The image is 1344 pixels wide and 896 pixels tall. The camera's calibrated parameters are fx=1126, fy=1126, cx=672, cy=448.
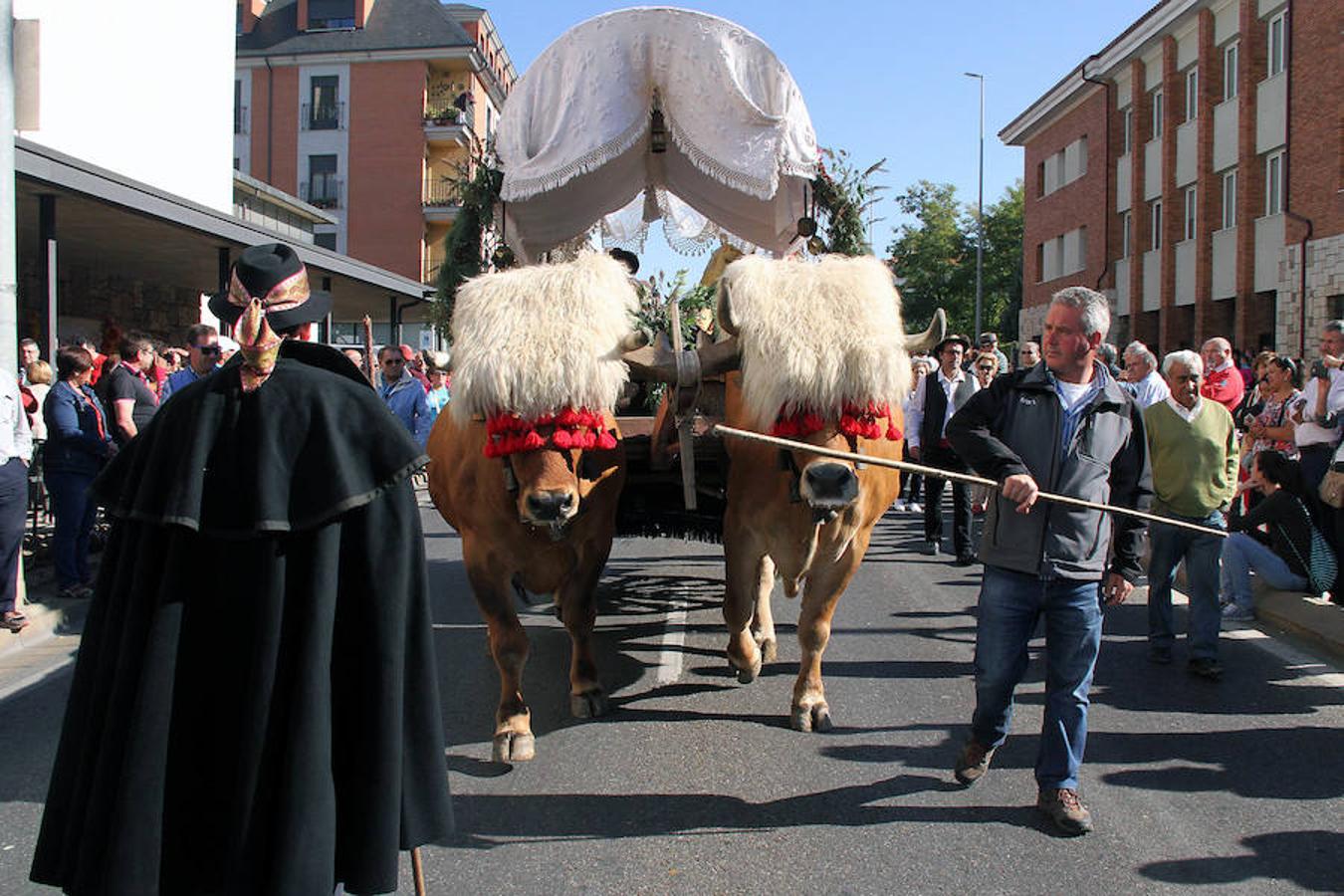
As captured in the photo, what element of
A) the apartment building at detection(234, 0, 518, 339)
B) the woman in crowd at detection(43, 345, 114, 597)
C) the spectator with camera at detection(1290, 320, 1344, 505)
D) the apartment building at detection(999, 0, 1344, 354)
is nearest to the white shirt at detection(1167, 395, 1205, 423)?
the spectator with camera at detection(1290, 320, 1344, 505)

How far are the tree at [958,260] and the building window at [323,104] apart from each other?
69.8ft

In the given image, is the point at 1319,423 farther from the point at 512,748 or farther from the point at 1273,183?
the point at 1273,183

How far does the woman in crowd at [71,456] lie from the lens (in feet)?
26.4

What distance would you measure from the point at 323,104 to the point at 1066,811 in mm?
43369

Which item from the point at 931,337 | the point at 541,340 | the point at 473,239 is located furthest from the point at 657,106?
the point at 541,340

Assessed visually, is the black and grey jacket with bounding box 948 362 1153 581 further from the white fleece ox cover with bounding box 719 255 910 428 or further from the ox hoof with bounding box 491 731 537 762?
the ox hoof with bounding box 491 731 537 762

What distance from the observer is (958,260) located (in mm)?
43406

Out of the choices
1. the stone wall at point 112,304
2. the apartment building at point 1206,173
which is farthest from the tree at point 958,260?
the stone wall at point 112,304

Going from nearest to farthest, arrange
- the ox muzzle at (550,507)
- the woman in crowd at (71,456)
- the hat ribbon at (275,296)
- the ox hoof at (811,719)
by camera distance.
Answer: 1. the hat ribbon at (275,296)
2. the ox muzzle at (550,507)
3. the ox hoof at (811,719)
4. the woman in crowd at (71,456)

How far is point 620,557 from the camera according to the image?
10383mm

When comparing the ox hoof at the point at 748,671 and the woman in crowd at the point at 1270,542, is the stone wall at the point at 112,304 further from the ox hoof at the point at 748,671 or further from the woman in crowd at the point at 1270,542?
the woman in crowd at the point at 1270,542

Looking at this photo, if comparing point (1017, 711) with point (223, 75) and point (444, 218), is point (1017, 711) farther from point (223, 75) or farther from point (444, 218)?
point (444, 218)

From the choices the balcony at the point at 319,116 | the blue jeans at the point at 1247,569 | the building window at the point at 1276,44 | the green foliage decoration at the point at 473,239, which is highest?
the balcony at the point at 319,116

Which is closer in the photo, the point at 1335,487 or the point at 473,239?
the point at 1335,487
